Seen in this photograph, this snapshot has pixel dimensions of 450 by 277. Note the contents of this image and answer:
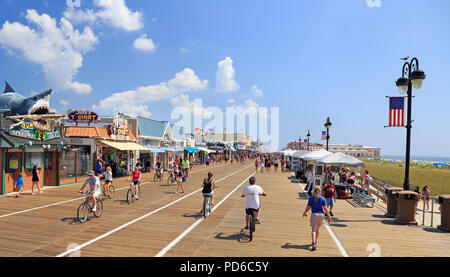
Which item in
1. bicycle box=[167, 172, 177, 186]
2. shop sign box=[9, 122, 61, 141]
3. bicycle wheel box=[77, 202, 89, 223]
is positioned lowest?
bicycle box=[167, 172, 177, 186]

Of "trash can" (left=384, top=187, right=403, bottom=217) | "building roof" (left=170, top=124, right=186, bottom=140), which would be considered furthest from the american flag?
"building roof" (left=170, top=124, right=186, bottom=140)

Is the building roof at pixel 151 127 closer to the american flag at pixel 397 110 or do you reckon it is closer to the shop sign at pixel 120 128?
the shop sign at pixel 120 128

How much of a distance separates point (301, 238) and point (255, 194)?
1745 mm

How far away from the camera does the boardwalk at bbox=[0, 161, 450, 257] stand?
285 inches

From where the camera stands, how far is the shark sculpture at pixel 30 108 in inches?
712

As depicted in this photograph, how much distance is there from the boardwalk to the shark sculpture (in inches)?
245

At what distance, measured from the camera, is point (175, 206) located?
13.1m

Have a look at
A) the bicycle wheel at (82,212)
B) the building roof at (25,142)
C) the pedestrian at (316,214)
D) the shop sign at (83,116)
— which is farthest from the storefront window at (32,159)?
the pedestrian at (316,214)

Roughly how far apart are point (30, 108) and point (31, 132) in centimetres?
292

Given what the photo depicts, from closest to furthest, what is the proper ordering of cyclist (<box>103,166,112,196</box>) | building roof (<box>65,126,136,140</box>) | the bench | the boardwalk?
the boardwalk → the bench → cyclist (<box>103,166,112,196</box>) → building roof (<box>65,126,136,140</box>)

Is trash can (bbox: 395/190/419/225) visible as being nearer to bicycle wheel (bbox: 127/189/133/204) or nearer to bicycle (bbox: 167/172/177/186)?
bicycle wheel (bbox: 127/189/133/204)

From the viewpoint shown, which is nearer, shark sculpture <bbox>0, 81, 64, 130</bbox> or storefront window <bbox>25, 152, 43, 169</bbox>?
storefront window <bbox>25, 152, 43, 169</bbox>

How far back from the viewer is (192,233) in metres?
8.78
